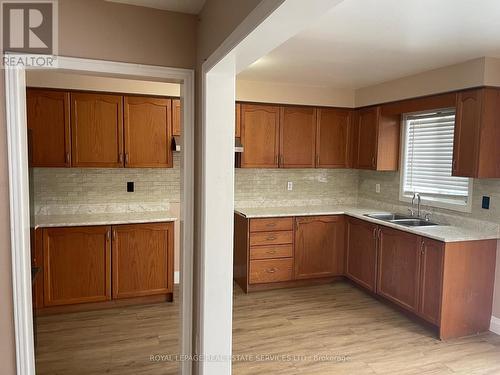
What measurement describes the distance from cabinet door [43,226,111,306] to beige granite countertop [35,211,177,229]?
6 centimetres

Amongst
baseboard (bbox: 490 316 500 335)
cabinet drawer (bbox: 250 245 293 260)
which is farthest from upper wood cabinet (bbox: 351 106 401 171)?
baseboard (bbox: 490 316 500 335)

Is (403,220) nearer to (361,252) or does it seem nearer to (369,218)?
(369,218)

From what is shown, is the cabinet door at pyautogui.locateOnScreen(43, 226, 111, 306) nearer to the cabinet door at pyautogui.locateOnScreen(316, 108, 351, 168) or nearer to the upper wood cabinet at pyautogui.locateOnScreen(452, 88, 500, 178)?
the cabinet door at pyautogui.locateOnScreen(316, 108, 351, 168)

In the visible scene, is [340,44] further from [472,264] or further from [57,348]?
[57,348]

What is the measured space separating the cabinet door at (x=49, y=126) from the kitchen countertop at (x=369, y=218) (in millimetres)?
2017

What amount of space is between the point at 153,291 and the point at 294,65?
9.01 feet

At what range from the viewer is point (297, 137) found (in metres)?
4.56

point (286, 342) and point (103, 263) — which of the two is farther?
point (103, 263)

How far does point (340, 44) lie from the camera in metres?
2.88

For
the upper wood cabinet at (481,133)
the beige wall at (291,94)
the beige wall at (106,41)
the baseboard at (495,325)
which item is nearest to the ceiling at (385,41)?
the beige wall at (291,94)

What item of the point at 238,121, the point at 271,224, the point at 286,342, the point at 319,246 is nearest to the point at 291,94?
the point at 238,121

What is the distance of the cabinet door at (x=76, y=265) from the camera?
11.4ft

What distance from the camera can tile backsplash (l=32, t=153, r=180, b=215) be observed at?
152 inches

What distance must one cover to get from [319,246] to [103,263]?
246 centimetres
